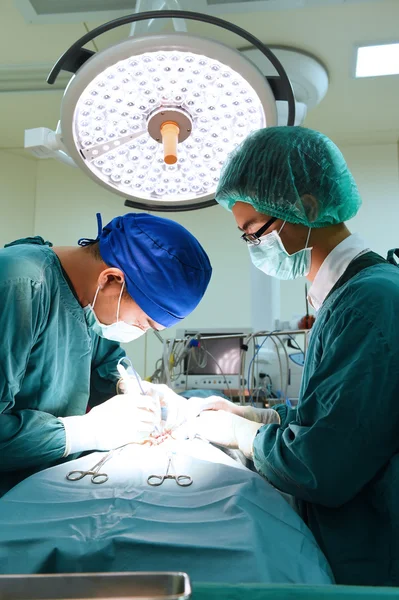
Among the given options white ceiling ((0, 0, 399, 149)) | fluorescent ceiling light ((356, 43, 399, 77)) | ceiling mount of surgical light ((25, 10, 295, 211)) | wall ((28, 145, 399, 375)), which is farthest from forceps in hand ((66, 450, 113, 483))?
fluorescent ceiling light ((356, 43, 399, 77))

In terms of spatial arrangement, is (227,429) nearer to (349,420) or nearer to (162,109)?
(349,420)

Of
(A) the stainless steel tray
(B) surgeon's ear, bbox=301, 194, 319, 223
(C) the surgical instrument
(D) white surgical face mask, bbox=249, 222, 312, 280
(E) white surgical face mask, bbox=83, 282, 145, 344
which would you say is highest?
(B) surgeon's ear, bbox=301, 194, 319, 223

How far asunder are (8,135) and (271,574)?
151 inches

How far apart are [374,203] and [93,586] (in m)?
3.75

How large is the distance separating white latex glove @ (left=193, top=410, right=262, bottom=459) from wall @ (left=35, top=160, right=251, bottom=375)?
7.05ft

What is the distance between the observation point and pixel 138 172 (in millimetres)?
1060

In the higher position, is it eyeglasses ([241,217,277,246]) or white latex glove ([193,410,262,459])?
eyeglasses ([241,217,277,246])

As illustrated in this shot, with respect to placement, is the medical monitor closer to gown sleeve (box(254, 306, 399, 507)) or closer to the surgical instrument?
the surgical instrument

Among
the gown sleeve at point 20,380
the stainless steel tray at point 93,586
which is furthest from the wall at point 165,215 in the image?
the stainless steel tray at point 93,586

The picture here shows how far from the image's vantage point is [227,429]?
1452 mm

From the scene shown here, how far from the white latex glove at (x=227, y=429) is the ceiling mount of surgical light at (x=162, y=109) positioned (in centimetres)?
→ 68

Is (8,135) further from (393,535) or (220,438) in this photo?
(393,535)

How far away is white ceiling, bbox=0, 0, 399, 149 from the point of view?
2.41m

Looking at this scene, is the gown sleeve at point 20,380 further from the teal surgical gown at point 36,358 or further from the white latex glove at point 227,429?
the white latex glove at point 227,429
